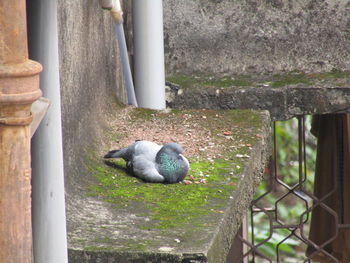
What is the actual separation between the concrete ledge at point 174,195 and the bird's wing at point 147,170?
3 centimetres

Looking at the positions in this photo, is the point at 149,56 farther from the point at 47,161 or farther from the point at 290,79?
the point at 47,161

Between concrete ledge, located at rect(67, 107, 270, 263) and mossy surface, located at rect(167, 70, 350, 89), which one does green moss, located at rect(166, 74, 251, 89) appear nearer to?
mossy surface, located at rect(167, 70, 350, 89)

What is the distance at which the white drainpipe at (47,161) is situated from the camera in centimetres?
178

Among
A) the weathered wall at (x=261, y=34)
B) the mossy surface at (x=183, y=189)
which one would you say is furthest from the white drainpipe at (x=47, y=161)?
Result: the weathered wall at (x=261, y=34)

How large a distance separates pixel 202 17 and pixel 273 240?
330 centimetres

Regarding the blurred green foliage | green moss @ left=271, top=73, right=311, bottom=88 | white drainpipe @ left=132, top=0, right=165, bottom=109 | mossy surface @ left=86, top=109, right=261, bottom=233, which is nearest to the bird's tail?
mossy surface @ left=86, top=109, right=261, bottom=233

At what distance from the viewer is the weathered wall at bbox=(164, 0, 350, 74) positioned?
12.6ft

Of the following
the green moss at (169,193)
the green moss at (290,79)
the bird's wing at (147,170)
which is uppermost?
the green moss at (290,79)

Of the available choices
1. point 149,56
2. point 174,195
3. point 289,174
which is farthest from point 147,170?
point 289,174

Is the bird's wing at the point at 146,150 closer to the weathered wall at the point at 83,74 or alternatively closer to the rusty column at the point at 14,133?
the weathered wall at the point at 83,74

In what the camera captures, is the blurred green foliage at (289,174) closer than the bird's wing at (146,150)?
No

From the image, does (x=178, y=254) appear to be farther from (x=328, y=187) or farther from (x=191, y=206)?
(x=328, y=187)

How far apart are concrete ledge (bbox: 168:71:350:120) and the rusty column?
2267 millimetres

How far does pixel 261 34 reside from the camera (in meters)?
3.88
